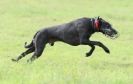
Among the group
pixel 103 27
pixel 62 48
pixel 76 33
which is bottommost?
pixel 62 48

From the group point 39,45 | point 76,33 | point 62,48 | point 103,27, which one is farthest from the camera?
point 62,48

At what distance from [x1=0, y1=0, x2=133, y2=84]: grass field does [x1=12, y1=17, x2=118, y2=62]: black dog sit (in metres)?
0.47

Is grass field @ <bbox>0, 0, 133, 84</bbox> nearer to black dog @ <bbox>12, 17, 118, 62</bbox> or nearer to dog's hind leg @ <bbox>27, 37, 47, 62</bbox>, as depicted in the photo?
dog's hind leg @ <bbox>27, 37, 47, 62</bbox>

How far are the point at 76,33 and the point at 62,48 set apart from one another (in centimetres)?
453

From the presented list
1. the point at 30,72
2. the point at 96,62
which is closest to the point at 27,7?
the point at 96,62

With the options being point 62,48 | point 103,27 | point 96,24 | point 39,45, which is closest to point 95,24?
point 96,24

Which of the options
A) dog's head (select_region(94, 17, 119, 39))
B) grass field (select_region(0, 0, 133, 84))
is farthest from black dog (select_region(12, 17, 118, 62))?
grass field (select_region(0, 0, 133, 84))

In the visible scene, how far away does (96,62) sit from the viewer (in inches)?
550

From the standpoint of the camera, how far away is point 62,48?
58.1ft

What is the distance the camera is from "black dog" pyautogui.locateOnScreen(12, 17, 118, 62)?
12828mm

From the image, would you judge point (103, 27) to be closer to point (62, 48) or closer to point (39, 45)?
point (39, 45)

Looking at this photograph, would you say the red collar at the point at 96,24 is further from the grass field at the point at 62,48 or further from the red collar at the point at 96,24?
the grass field at the point at 62,48

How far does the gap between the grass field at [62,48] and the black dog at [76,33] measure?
47 centimetres

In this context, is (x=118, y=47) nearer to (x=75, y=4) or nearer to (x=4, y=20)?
(x=4, y=20)
